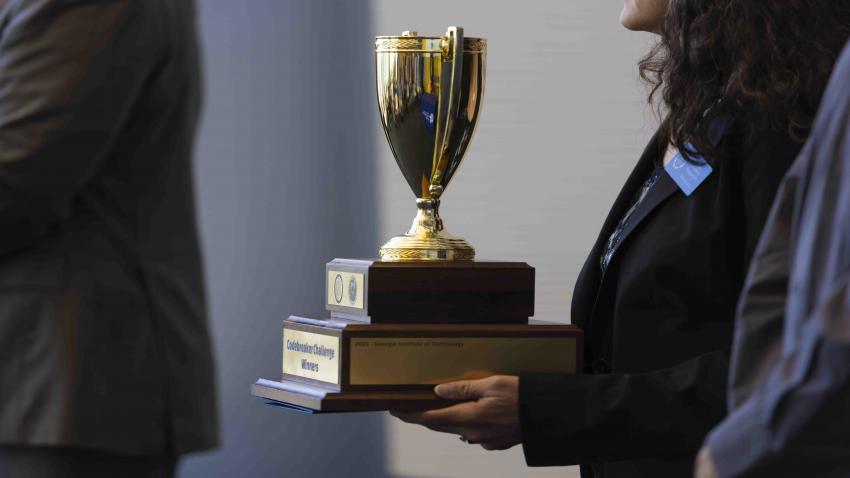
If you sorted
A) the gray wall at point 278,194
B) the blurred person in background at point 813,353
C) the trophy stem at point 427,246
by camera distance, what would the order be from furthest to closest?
the gray wall at point 278,194
the trophy stem at point 427,246
the blurred person in background at point 813,353

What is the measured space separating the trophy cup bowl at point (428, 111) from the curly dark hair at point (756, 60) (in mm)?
308

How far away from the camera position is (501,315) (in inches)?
61.8

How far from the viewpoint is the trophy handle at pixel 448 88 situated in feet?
5.46

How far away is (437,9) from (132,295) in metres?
2.10

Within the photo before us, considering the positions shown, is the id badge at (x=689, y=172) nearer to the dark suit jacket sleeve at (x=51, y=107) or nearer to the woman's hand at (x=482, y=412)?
the woman's hand at (x=482, y=412)

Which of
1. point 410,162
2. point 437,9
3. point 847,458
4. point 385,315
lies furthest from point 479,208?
point 847,458

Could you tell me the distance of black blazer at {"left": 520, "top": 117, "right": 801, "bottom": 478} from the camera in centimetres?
142

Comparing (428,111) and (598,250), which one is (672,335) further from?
(428,111)

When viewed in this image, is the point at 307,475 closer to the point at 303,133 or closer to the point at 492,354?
the point at 303,133

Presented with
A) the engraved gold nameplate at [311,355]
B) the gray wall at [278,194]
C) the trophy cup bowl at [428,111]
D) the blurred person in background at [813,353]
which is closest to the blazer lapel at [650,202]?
the trophy cup bowl at [428,111]

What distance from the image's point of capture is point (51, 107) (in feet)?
3.93

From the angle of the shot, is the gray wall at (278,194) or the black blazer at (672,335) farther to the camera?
the gray wall at (278,194)

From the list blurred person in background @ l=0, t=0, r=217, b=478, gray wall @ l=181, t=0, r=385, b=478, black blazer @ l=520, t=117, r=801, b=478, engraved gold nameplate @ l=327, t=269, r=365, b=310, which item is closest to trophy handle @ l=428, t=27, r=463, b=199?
engraved gold nameplate @ l=327, t=269, r=365, b=310

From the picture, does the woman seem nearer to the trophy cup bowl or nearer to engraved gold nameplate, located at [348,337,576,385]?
engraved gold nameplate, located at [348,337,576,385]
